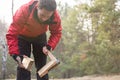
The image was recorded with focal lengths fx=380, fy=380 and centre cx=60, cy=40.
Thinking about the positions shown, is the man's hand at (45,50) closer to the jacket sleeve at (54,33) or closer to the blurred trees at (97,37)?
the jacket sleeve at (54,33)

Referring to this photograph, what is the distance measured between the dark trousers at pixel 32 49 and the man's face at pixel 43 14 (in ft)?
1.56

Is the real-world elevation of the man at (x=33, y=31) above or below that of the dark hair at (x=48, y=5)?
below

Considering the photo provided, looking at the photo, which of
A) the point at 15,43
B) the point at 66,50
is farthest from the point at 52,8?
the point at 66,50

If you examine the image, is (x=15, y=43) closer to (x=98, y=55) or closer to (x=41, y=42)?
(x=41, y=42)

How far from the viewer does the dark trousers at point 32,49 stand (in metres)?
4.50

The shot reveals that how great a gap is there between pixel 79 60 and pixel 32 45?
63.9 feet

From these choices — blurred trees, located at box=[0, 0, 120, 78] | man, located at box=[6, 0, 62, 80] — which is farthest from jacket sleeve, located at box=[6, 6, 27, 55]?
blurred trees, located at box=[0, 0, 120, 78]

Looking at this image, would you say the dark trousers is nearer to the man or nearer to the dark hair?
the man

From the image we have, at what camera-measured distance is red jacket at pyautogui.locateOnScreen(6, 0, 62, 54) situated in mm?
4191

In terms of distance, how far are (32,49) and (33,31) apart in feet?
1.27

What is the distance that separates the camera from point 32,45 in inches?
182

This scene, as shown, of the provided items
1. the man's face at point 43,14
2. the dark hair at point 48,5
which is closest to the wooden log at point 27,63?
the man's face at point 43,14

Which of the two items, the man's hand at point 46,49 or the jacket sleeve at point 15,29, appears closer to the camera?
the jacket sleeve at point 15,29

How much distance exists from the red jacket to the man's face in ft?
0.45
